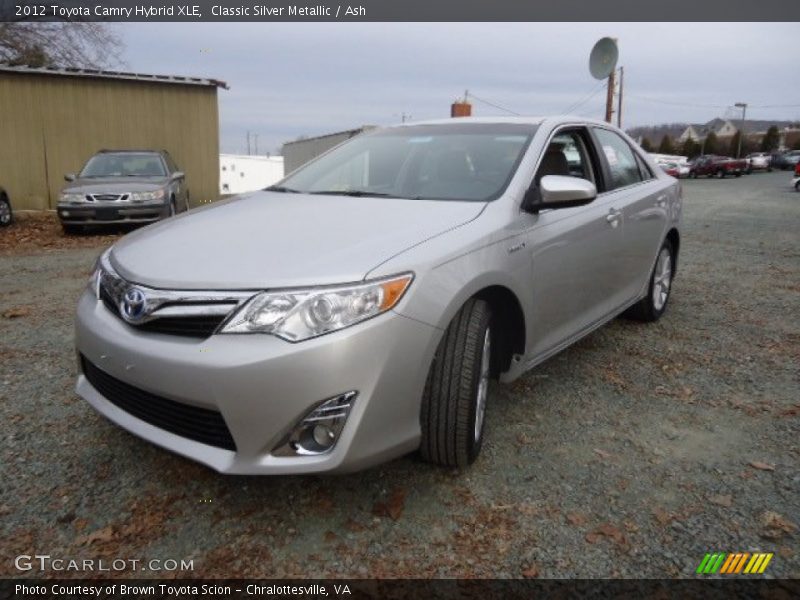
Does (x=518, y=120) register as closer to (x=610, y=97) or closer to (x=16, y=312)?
(x=16, y=312)

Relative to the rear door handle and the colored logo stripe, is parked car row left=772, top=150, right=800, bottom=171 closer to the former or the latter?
the rear door handle

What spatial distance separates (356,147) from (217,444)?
90.2 inches

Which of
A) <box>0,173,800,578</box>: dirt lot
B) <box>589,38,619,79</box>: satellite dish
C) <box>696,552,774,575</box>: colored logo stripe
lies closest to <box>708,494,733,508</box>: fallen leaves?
<box>0,173,800,578</box>: dirt lot

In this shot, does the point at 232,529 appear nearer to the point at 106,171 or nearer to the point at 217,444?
the point at 217,444

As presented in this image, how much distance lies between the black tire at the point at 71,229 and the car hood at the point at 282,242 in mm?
7613

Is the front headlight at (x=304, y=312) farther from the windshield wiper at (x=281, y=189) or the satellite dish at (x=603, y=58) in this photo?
the satellite dish at (x=603, y=58)

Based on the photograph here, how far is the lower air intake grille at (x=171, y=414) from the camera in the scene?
1962 millimetres

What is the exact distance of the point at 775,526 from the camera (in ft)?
7.11

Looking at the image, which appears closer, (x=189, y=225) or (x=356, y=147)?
(x=189, y=225)

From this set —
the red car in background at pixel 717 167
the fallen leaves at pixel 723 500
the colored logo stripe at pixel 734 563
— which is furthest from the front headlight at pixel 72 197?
the red car in background at pixel 717 167

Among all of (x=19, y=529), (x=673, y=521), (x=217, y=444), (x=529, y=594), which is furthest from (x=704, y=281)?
(x=19, y=529)

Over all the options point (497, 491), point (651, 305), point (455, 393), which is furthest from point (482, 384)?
point (651, 305)

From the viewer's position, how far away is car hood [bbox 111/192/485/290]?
2.00m

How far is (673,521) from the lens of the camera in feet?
7.16
